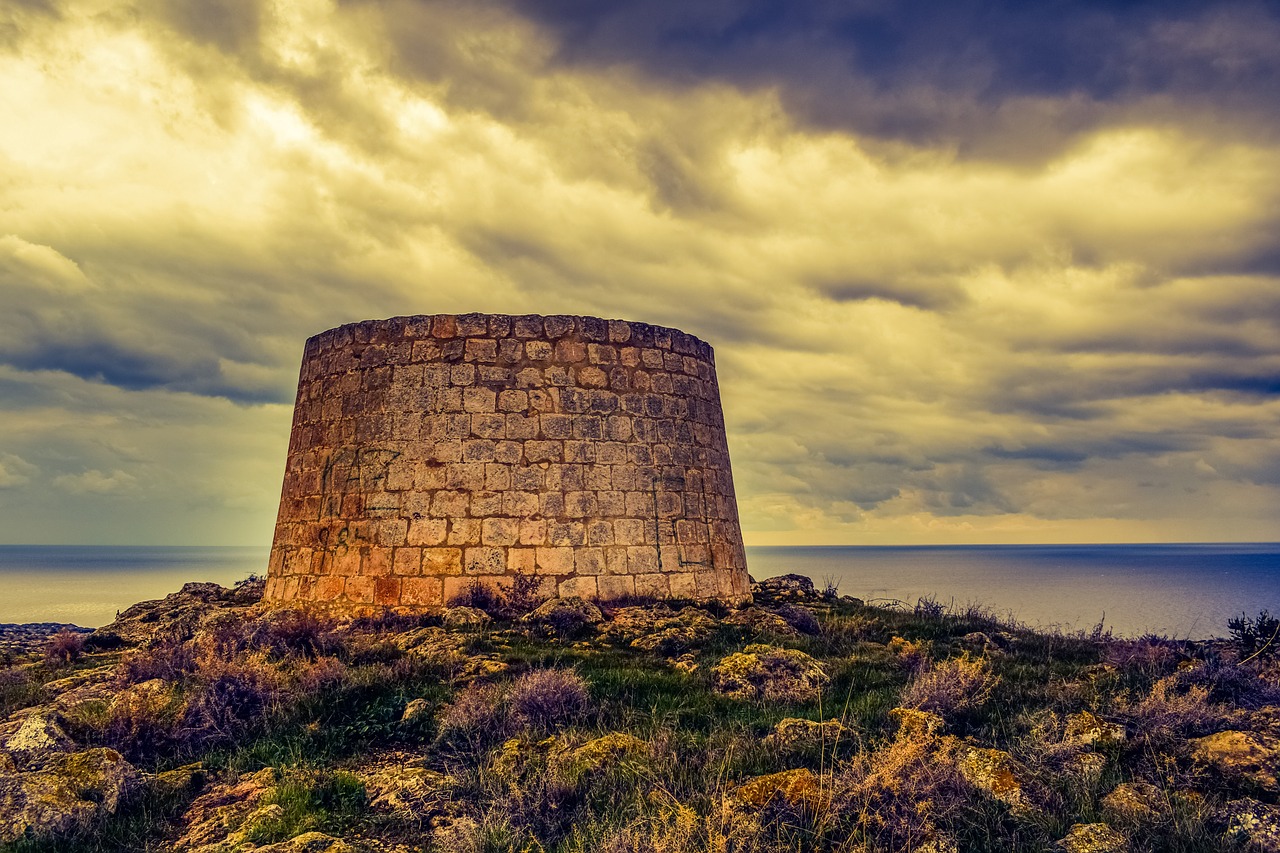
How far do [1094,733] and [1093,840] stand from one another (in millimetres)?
1631

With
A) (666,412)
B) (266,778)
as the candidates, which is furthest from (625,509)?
(266,778)

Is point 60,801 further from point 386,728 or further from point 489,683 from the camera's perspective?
point 489,683

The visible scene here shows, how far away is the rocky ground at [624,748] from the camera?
16.6 feet

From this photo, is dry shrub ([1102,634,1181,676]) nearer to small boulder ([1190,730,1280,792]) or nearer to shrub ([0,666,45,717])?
small boulder ([1190,730,1280,792])

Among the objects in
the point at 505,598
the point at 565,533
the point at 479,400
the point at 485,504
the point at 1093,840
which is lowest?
the point at 1093,840

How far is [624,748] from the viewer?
615cm

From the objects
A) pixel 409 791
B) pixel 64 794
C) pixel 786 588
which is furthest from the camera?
pixel 786 588

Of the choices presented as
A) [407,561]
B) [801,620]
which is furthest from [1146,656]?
[407,561]

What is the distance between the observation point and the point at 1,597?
75.2m

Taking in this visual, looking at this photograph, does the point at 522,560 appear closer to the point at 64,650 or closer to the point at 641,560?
the point at 641,560

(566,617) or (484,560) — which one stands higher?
(484,560)

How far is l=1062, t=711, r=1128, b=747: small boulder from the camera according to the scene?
623 cm

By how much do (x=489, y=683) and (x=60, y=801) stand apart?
3380mm

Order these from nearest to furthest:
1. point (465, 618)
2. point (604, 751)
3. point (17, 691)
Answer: point (604, 751) < point (17, 691) < point (465, 618)
